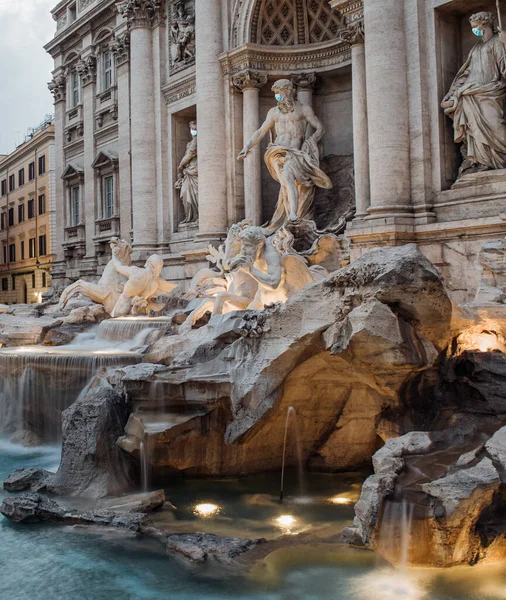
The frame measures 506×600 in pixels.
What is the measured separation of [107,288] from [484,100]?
7.96m

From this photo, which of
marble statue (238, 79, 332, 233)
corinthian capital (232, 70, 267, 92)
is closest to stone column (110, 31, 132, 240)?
corinthian capital (232, 70, 267, 92)

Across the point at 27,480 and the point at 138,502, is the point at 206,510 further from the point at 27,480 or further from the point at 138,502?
the point at 27,480

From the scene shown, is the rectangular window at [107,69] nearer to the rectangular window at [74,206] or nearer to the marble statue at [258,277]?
the rectangular window at [74,206]

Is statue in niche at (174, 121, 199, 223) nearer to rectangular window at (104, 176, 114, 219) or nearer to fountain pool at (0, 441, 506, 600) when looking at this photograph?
rectangular window at (104, 176, 114, 219)

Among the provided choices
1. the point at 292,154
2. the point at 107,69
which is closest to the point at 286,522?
the point at 292,154

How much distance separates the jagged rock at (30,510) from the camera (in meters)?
6.59

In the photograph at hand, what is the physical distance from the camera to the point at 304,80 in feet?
50.6

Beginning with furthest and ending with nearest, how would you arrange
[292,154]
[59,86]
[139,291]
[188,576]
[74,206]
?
[59,86] → [74,206] → [292,154] → [139,291] → [188,576]

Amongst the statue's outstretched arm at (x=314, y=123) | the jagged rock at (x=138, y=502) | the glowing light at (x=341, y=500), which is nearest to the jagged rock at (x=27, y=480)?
the jagged rock at (x=138, y=502)

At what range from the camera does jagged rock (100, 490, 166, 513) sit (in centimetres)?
671

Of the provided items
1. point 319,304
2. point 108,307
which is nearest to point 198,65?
point 108,307

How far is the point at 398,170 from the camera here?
11750 mm

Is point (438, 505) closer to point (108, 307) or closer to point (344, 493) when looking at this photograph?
point (344, 493)

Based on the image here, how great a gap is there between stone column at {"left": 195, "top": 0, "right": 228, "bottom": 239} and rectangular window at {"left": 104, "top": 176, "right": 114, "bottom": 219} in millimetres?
6657
